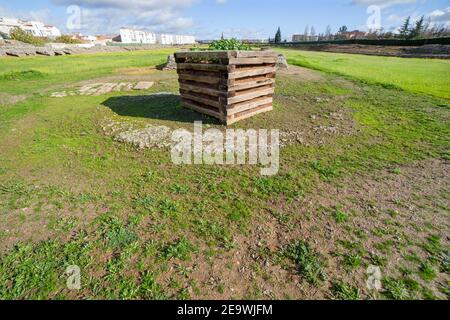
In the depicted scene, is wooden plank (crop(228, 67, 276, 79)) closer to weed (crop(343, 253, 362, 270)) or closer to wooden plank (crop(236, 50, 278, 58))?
wooden plank (crop(236, 50, 278, 58))

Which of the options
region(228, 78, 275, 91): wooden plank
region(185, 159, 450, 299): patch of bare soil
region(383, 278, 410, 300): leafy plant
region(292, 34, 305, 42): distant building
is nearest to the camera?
region(383, 278, 410, 300): leafy plant

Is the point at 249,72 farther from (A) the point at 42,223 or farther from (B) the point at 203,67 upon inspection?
(A) the point at 42,223

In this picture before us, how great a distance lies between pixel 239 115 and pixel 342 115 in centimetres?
345

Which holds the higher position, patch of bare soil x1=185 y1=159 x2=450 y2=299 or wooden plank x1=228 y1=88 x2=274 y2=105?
wooden plank x1=228 y1=88 x2=274 y2=105

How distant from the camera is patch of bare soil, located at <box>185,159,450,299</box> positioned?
259cm

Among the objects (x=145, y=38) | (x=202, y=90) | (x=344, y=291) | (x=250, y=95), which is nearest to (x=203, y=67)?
(x=202, y=90)

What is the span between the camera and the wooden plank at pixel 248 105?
662 cm

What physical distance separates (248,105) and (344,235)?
15.7 feet

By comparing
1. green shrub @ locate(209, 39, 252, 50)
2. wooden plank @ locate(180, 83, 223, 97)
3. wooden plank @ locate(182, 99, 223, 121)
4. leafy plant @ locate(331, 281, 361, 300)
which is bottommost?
leafy plant @ locate(331, 281, 361, 300)

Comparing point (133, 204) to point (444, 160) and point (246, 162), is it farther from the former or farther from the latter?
point (444, 160)

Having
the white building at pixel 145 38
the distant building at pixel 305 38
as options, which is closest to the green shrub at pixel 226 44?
the distant building at pixel 305 38

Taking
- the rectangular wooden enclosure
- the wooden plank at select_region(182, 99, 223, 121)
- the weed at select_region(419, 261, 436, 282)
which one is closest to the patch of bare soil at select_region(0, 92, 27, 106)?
the wooden plank at select_region(182, 99, 223, 121)

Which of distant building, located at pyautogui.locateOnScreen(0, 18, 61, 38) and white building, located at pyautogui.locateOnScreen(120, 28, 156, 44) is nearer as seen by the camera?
distant building, located at pyautogui.locateOnScreen(0, 18, 61, 38)

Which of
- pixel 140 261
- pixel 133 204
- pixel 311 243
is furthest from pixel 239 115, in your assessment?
pixel 140 261
